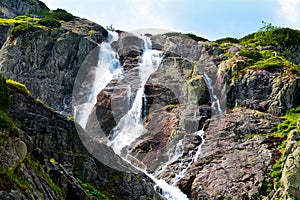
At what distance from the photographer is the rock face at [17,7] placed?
269 feet

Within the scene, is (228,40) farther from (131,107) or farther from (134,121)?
(134,121)

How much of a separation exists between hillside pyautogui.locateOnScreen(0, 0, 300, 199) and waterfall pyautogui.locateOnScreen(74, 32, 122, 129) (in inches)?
10.6

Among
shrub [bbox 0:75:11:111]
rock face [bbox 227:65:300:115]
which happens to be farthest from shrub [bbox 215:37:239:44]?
shrub [bbox 0:75:11:111]

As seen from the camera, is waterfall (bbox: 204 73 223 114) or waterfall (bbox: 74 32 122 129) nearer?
waterfall (bbox: 204 73 223 114)

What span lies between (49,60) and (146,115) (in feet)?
63.0

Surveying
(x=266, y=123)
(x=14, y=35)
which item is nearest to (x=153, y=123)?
(x=266, y=123)

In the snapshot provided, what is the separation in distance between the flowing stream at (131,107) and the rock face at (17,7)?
28.8 meters

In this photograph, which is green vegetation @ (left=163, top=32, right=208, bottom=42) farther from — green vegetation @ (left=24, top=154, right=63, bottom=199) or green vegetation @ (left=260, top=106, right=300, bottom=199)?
green vegetation @ (left=24, top=154, right=63, bottom=199)

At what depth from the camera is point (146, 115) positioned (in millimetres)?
43844

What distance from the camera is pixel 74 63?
184ft

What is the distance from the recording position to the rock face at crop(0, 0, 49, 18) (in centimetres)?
8194

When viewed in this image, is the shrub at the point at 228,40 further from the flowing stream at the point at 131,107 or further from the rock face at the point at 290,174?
the rock face at the point at 290,174

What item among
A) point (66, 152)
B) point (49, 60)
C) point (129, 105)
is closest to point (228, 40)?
point (129, 105)

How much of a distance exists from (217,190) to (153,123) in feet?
45.8
